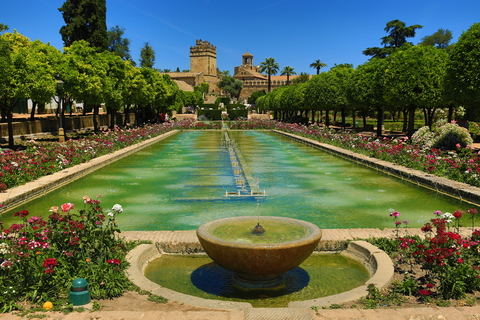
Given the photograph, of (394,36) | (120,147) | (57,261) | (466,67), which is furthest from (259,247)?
(394,36)

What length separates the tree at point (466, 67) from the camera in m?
13.1

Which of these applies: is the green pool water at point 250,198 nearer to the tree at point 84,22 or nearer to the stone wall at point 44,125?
the stone wall at point 44,125

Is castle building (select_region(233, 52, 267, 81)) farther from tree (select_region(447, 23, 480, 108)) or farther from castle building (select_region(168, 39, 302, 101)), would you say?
tree (select_region(447, 23, 480, 108))

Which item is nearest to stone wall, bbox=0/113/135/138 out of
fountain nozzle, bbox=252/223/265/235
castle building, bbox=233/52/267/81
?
fountain nozzle, bbox=252/223/265/235

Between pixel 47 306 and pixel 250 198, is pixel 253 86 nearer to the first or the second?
pixel 250 198

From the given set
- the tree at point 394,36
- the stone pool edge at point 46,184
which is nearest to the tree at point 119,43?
the tree at point 394,36

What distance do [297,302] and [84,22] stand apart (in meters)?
44.7

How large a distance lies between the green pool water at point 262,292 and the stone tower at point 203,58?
126647 millimetres

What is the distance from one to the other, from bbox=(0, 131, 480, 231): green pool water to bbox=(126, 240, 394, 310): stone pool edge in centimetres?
141

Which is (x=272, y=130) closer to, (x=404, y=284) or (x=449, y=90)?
(x=449, y=90)

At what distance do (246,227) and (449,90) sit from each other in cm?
1196

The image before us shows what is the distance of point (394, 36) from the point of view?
174 feet

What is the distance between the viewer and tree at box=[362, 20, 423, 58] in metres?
51.2

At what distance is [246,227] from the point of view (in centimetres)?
497
